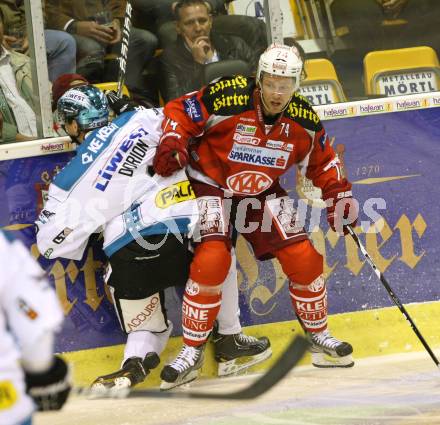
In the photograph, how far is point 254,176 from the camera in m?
4.63

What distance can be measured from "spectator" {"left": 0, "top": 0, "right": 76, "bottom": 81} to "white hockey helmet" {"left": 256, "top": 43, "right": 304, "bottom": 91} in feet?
2.84

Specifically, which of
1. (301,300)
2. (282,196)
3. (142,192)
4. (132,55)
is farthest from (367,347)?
(132,55)

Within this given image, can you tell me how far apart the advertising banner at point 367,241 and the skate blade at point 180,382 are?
324 mm

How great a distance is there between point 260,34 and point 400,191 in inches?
38.8

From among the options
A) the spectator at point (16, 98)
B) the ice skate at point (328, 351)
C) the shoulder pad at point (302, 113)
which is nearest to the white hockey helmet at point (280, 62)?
the shoulder pad at point (302, 113)

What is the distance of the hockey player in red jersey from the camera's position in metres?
4.48

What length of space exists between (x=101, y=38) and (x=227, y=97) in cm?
71

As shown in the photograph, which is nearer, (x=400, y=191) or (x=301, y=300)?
(x=301, y=300)

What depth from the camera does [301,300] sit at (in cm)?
471

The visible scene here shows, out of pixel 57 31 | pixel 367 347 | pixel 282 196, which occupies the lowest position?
pixel 367 347

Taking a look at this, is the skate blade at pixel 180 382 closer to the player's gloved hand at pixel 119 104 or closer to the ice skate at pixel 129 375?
the ice skate at pixel 129 375

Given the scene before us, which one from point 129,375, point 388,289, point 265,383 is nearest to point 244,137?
point 388,289

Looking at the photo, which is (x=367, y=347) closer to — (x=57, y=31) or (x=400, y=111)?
(x=400, y=111)

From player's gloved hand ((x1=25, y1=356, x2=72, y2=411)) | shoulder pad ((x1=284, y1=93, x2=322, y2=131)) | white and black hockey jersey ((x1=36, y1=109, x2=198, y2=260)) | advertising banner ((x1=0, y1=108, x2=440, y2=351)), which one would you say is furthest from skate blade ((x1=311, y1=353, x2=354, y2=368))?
player's gloved hand ((x1=25, y1=356, x2=72, y2=411))
